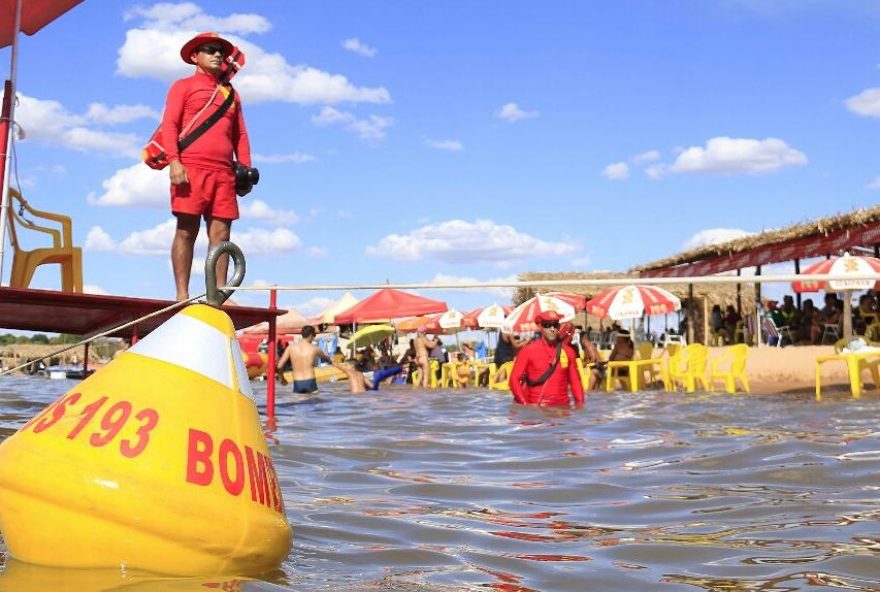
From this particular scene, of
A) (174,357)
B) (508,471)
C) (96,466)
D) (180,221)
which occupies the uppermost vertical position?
(180,221)

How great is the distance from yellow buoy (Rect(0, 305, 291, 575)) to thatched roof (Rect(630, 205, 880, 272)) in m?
17.7

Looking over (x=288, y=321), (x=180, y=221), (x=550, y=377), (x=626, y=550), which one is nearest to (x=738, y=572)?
(x=626, y=550)

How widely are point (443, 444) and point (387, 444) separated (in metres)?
0.38

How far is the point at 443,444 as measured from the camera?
591cm

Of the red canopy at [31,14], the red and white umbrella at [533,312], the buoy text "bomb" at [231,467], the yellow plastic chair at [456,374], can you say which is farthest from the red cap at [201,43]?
the yellow plastic chair at [456,374]

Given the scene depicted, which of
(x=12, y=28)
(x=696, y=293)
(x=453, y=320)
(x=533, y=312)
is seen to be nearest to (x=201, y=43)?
(x=12, y=28)

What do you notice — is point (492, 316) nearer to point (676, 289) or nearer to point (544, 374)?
point (676, 289)

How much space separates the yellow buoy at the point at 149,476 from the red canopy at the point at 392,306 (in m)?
20.5

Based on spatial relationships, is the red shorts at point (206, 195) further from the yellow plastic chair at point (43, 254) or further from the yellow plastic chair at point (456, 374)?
the yellow plastic chair at point (456, 374)

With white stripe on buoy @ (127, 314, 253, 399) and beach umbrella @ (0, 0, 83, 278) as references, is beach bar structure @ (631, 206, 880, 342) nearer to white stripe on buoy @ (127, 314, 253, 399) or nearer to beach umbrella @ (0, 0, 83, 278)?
beach umbrella @ (0, 0, 83, 278)

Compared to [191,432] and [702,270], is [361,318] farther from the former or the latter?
[191,432]

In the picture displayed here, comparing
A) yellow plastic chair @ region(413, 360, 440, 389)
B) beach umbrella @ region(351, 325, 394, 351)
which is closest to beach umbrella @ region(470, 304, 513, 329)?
yellow plastic chair @ region(413, 360, 440, 389)

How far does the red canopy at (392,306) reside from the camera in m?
23.3

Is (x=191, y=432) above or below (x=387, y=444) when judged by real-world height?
above
